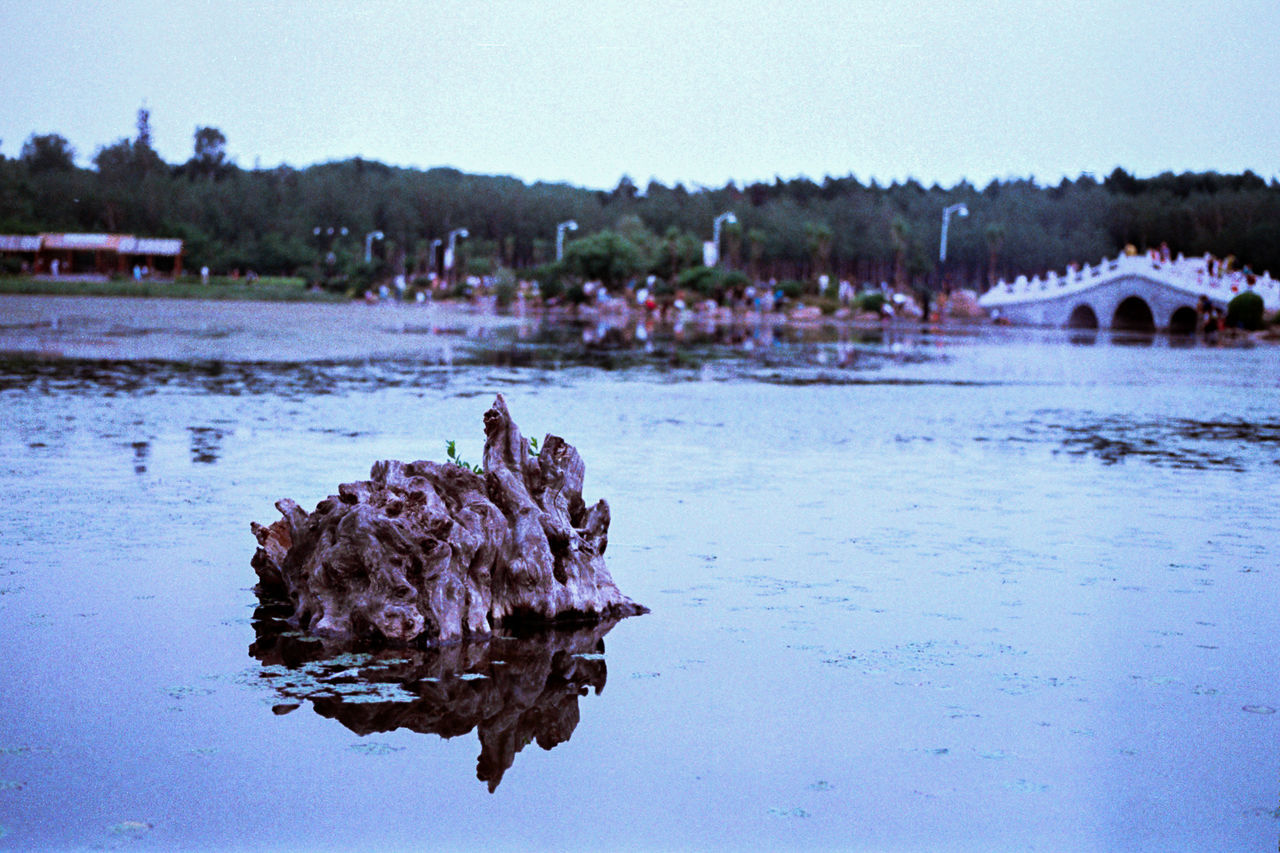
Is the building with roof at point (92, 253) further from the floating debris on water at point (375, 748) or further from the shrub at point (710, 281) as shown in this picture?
the floating debris on water at point (375, 748)

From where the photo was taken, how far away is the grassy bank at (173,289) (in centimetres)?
7944

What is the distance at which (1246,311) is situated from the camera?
236ft

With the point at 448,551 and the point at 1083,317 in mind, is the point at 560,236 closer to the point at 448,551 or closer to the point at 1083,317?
the point at 1083,317

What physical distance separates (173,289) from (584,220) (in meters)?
84.3

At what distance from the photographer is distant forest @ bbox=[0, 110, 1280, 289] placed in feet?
396

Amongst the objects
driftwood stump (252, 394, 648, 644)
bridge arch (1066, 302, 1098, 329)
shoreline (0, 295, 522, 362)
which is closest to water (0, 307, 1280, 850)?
driftwood stump (252, 394, 648, 644)

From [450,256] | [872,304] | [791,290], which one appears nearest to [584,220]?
[450,256]

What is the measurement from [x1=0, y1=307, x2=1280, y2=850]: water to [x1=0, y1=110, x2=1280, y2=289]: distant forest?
79.4m

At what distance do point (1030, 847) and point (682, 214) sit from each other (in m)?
177

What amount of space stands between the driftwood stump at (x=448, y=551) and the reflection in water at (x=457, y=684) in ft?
0.84

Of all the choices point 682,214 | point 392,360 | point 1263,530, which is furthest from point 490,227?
point 1263,530

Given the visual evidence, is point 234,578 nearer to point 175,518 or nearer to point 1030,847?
point 175,518

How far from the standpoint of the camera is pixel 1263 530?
13.8 m

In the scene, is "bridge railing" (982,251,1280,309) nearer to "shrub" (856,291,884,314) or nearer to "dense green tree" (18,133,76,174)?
"shrub" (856,291,884,314)
